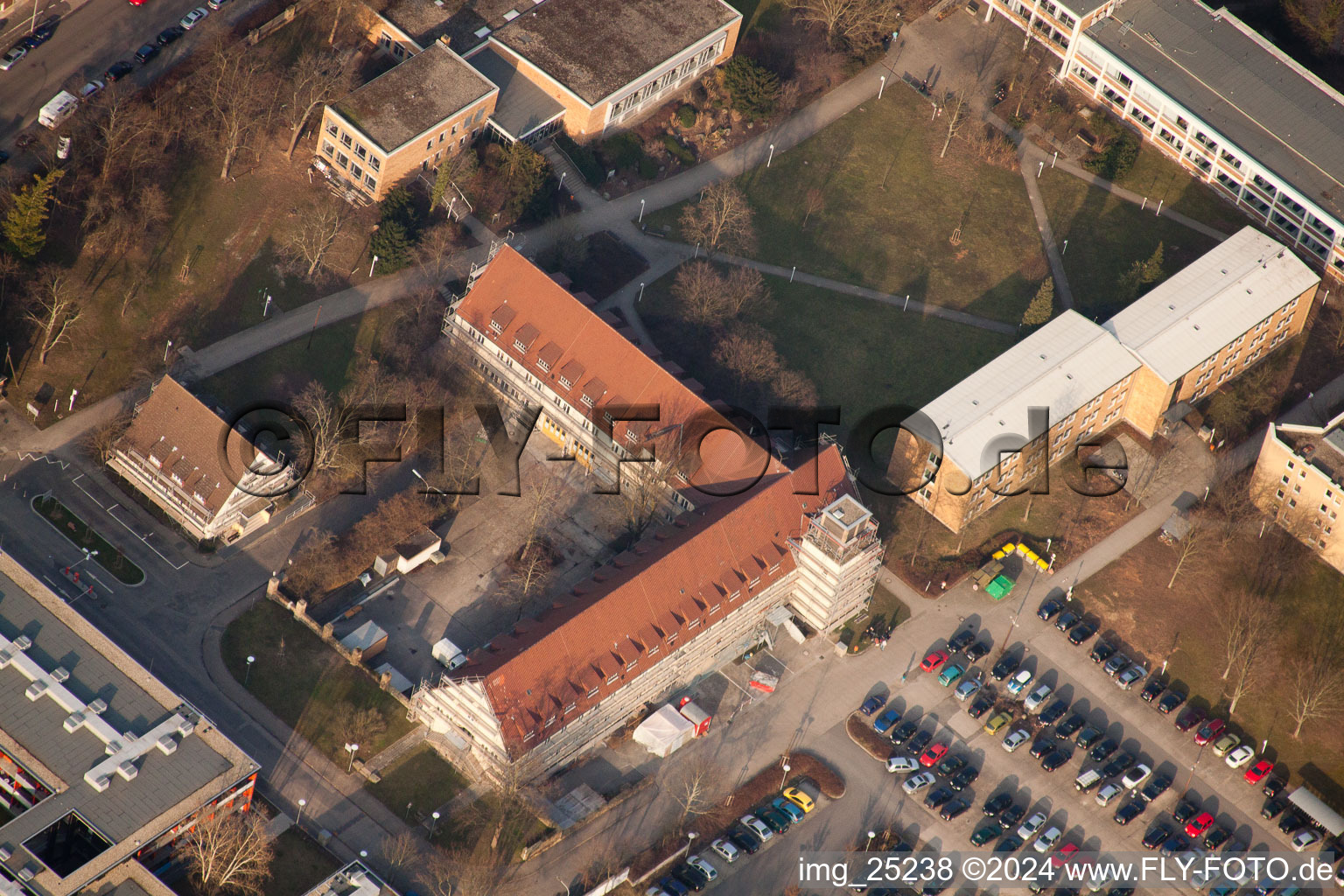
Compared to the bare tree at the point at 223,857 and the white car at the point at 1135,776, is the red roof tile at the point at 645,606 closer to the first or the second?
the bare tree at the point at 223,857

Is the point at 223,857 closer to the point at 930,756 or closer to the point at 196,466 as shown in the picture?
the point at 196,466

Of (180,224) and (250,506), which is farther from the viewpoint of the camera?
(180,224)

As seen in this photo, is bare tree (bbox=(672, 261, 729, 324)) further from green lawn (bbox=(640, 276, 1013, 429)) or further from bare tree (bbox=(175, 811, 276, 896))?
bare tree (bbox=(175, 811, 276, 896))

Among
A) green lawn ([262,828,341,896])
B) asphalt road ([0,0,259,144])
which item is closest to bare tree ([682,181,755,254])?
asphalt road ([0,0,259,144])

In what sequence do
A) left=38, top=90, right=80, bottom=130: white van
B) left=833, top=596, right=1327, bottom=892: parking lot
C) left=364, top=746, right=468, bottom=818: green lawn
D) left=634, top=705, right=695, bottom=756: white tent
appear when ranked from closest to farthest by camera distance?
left=364, top=746, right=468, bottom=818: green lawn → left=833, top=596, right=1327, bottom=892: parking lot → left=634, top=705, right=695, bottom=756: white tent → left=38, top=90, right=80, bottom=130: white van

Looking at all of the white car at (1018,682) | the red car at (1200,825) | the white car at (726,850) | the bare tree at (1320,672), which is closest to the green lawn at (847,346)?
the white car at (1018,682)

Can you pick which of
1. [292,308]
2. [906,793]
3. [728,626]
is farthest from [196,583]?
[906,793]

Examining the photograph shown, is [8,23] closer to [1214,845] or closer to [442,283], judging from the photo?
[442,283]

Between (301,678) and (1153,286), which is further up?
(1153,286)
